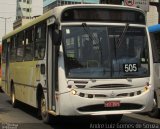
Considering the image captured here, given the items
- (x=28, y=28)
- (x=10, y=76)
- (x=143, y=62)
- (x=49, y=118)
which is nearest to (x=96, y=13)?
(x=143, y=62)

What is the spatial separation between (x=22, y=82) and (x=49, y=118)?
12.4 ft

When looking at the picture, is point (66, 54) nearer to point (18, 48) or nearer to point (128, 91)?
point (128, 91)

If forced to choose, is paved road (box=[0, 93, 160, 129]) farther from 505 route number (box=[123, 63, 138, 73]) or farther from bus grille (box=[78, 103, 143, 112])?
505 route number (box=[123, 63, 138, 73])

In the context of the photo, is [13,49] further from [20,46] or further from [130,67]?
[130,67]

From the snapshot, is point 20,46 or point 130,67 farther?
point 20,46

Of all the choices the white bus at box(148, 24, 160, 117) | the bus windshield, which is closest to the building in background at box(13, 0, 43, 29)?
the white bus at box(148, 24, 160, 117)

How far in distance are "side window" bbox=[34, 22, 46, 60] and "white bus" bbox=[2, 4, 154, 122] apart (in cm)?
74

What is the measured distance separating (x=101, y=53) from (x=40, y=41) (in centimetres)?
278

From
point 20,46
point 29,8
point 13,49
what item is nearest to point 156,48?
point 20,46

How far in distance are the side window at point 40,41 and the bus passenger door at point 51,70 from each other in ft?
1.99

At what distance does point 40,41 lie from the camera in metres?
13.2

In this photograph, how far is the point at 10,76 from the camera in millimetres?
18875

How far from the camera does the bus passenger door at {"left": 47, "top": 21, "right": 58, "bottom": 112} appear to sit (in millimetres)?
11422

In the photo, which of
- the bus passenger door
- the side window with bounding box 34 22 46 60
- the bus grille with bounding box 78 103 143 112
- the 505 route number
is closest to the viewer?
the bus grille with bounding box 78 103 143 112
